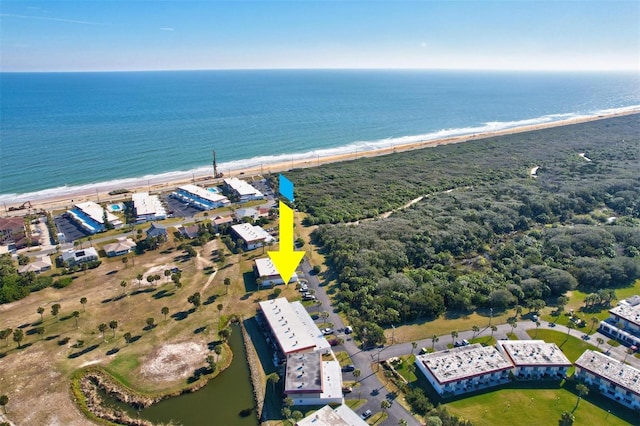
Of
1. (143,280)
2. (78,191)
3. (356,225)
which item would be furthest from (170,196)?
(356,225)

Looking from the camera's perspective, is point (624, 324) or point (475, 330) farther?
point (624, 324)

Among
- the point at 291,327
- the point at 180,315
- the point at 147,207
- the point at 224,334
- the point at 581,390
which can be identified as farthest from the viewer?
the point at 147,207

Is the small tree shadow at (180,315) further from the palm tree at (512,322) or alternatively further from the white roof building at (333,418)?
the palm tree at (512,322)

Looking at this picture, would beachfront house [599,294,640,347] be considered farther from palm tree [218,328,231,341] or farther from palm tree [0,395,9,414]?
palm tree [0,395,9,414]

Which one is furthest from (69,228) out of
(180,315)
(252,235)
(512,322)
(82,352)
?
(512,322)

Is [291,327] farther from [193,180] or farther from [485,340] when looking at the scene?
[193,180]

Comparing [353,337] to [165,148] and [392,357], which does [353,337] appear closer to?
[392,357]

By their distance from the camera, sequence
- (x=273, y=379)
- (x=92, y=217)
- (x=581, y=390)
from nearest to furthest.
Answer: (x=581, y=390), (x=273, y=379), (x=92, y=217)

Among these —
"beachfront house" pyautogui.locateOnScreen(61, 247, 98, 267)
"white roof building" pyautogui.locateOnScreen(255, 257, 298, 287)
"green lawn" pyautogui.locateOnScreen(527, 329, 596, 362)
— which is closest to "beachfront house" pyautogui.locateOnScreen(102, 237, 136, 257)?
"beachfront house" pyautogui.locateOnScreen(61, 247, 98, 267)
